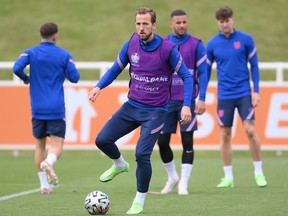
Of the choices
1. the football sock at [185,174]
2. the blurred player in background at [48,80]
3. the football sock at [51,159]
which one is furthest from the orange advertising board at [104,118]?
the football sock at [51,159]

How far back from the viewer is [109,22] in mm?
35625

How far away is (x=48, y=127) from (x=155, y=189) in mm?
1845

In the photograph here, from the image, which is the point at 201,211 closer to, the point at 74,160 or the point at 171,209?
the point at 171,209

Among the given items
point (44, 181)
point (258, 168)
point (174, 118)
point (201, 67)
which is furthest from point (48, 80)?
point (258, 168)

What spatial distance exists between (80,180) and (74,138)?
17.3ft

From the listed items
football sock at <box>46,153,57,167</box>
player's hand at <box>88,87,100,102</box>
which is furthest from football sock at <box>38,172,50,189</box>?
player's hand at <box>88,87,100,102</box>

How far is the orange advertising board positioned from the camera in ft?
63.9

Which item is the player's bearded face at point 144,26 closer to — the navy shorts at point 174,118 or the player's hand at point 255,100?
the navy shorts at point 174,118

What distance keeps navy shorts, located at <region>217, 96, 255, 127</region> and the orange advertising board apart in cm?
597

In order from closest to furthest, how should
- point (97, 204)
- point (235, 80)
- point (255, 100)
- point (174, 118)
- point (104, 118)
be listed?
point (97, 204)
point (174, 118)
point (255, 100)
point (235, 80)
point (104, 118)

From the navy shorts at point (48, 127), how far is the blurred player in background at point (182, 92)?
4.60 ft

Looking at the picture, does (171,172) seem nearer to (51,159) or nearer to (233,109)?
(233,109)

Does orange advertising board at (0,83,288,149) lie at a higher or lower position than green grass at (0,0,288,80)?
higher

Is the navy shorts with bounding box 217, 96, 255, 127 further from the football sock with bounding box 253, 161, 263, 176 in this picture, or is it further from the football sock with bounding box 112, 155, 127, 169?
the football sock with bounding box 112, 155, 127, 169
